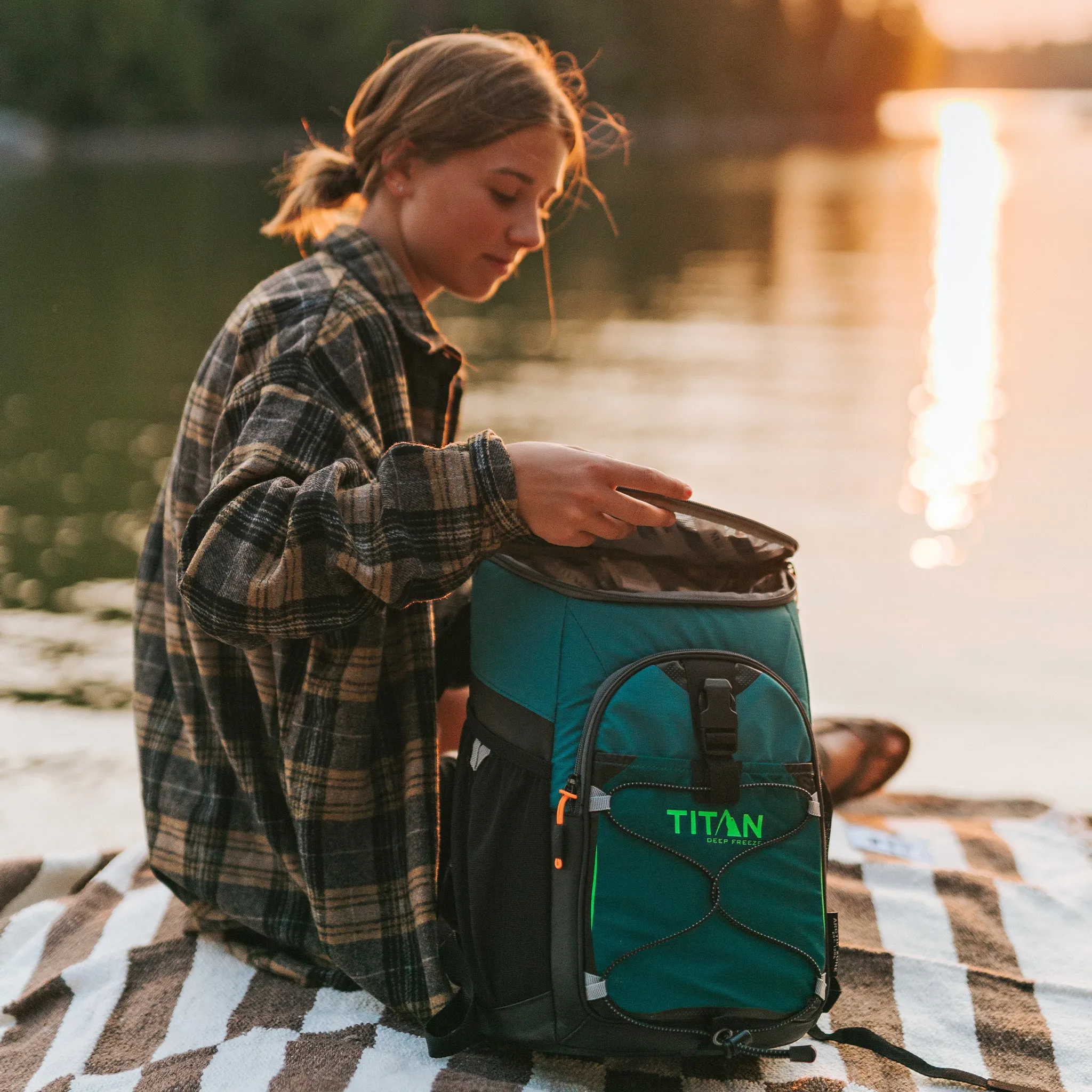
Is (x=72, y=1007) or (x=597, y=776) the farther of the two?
(x=72, y=1007)

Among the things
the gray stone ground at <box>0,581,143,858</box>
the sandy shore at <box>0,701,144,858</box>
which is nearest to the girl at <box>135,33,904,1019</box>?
the sandy shore at <box>0,701,144,858</box>

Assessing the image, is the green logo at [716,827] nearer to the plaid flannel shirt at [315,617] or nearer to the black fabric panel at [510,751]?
the black fabric panel at [510,751]

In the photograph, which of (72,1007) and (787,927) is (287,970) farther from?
(787,927)

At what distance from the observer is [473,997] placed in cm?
167

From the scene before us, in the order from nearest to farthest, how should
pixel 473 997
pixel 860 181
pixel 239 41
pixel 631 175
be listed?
1. pixel 473 997
2. pixel 860 181
3. pixel 631 175
4. pixel 239 41

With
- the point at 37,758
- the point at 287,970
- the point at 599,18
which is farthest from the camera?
the point at 599,18

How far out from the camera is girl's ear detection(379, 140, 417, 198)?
74.7 inches

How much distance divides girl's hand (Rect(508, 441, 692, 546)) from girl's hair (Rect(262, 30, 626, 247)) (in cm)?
61

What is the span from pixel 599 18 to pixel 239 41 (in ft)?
51.8

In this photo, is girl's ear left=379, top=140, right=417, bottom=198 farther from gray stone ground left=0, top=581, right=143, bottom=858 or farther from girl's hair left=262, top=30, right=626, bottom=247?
gray stone ground left=0, top=581, right=143, bottom=858

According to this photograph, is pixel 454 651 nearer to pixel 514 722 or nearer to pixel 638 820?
pixel 514 722

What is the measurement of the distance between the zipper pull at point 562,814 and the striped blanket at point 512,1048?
34 centimetres

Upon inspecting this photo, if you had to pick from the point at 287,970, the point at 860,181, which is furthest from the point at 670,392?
the point at 860,181

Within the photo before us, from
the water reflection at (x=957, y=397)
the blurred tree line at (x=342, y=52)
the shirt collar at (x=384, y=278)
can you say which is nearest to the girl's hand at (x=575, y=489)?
the shirt collar at (x=384, y=278)
